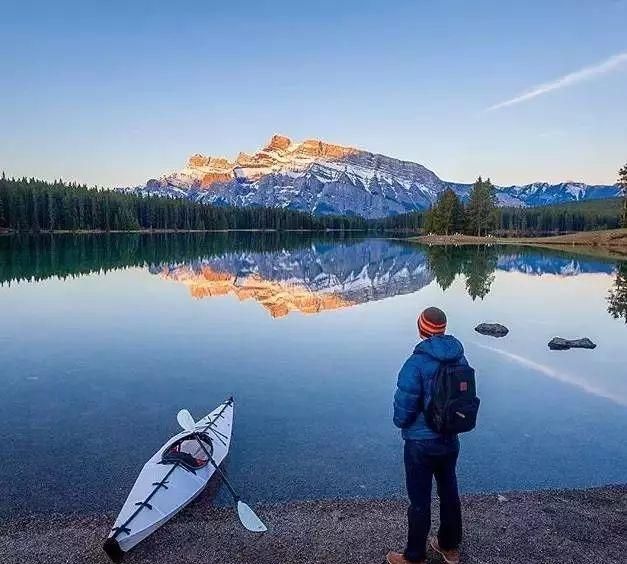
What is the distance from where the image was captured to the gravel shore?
9633 millimetres

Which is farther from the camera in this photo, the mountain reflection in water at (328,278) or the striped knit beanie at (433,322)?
the mountain reflection in water at (328,278)

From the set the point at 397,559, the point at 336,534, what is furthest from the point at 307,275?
the point at 397,559

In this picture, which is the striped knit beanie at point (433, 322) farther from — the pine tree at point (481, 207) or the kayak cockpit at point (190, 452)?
the pine tree at point (481, 207)

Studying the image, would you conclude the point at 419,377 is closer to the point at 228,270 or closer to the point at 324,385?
the point at 324,385

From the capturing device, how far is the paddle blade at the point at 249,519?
1053 centimetres

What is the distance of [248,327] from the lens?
112ft

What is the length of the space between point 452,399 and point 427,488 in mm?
1731

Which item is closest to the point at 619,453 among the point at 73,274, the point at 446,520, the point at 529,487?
the point at 529,487

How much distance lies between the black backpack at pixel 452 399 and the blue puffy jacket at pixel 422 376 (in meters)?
0.10

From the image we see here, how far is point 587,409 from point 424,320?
1443cm

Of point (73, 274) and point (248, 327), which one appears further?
point (73, 274)

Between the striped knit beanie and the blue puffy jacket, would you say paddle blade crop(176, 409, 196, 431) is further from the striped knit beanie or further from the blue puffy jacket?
the striped knit beanie

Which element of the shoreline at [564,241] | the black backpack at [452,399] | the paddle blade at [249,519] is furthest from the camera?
the shoreline at [564,241]

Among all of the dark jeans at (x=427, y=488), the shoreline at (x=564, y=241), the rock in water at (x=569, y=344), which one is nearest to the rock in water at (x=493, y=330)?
the rock in water at (x=569, y=344)
